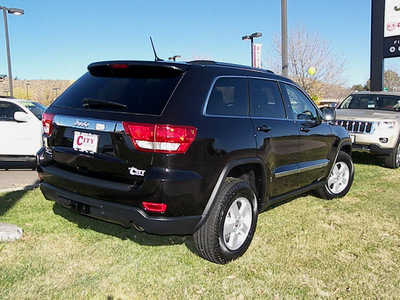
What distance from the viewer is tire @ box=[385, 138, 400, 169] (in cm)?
789

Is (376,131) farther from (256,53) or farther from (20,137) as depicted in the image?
(256,53)

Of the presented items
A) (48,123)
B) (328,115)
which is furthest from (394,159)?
(48,123)

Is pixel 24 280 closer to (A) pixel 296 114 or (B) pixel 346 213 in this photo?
(A) pixel 296 114

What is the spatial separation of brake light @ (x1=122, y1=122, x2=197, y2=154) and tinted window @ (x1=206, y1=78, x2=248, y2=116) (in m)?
0.41

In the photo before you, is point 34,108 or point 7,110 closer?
point 7,110

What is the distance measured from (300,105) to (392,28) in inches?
470

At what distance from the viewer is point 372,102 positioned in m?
9.31

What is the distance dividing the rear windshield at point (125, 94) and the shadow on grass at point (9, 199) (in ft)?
6.54

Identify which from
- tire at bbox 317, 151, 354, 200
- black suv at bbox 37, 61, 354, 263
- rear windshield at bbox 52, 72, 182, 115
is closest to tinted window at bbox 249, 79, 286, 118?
black suv at bbox 37, 61, 354, 263

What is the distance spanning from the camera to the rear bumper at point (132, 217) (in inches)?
113

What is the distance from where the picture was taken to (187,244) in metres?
3.80

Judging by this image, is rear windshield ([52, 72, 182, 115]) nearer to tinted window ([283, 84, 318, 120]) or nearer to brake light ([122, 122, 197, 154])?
brake light ([122, 122, 197, 154])

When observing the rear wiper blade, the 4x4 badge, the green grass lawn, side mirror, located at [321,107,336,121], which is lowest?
the green grass lawn

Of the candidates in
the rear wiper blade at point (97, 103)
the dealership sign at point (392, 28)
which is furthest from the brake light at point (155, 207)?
the dealership sign at point (392, 28)
